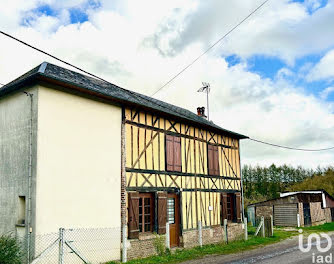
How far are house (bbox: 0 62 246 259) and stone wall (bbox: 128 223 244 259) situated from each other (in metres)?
0.04

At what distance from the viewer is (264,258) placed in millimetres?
10688

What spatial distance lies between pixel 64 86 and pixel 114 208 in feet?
13.1

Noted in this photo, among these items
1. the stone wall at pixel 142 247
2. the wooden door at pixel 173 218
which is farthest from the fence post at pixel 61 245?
the wooden door at pixel 173 218

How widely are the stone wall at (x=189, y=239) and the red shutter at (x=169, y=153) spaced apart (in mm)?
2648

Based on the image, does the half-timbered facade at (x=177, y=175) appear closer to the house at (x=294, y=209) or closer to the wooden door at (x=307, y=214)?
the house at (x=294, y=209)

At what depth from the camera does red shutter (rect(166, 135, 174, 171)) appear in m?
12.9

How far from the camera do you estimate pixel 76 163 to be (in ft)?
31.3

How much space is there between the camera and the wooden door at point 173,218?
1294 centimetres

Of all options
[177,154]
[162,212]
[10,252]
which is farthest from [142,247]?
[10,252]

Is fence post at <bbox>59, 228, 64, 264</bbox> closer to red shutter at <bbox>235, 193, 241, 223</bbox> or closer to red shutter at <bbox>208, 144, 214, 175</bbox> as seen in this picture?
red shutter at <bbox>208, 144, 214, 175</bbox>

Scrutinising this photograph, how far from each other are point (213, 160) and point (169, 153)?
11.5ft

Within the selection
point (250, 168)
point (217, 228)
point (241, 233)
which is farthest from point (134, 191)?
point (250, 168)

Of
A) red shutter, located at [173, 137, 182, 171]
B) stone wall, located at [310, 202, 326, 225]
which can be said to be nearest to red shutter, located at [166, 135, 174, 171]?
red shutter, located at [173, 137, 182, 171]

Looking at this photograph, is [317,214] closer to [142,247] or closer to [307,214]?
[307,214]
